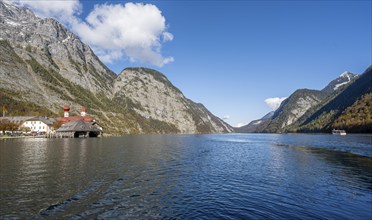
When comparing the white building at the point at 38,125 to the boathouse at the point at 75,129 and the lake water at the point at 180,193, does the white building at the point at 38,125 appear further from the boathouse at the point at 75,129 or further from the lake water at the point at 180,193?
the lake water at the point at 180,193

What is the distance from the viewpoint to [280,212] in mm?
19484

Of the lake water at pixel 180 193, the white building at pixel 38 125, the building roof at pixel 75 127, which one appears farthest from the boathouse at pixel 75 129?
the lake water at pixel 180 193

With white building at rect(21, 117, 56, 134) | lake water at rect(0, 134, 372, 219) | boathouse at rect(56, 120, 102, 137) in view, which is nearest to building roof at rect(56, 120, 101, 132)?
boathouse at rect(56, 120, 102, 137)

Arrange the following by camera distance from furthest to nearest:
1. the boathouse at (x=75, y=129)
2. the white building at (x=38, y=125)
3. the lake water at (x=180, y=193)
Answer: the white building at (x=38, y=125)
the boathouse at (x=75, y=129)
the lake water at (x=180, y=193)

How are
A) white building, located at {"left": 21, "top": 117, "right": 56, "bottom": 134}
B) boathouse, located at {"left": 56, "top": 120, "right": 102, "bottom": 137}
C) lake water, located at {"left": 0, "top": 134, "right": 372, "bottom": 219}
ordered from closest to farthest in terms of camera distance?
lake water, located at {"left": 0, "top": 134, "right": 372, "bottom": 219}, boathouse, located at {"left": 56, "top": 120, "right": 102, "bottom": 137}, white building, located at {"left": 21, "top": 117, "right": 56, "bottom": 134}

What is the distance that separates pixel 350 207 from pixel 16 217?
2370cm

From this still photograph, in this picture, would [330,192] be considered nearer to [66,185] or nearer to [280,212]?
[280,212]

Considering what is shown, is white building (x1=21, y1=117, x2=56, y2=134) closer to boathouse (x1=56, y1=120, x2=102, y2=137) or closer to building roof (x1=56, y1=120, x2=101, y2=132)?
boathouse (x1=56, y1=120, x2=102, y2=137)

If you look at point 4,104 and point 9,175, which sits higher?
point 4,104

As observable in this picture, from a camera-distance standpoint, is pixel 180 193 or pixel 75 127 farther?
pixel 75 127

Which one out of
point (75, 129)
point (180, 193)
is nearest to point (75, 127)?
point (75, 129)

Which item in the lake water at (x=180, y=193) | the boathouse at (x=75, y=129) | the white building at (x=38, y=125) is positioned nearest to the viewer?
the lake water at (x=180, y=193)

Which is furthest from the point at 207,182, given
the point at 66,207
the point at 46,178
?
the point at 46,178

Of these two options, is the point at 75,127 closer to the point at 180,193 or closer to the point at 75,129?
the point at 75,129
